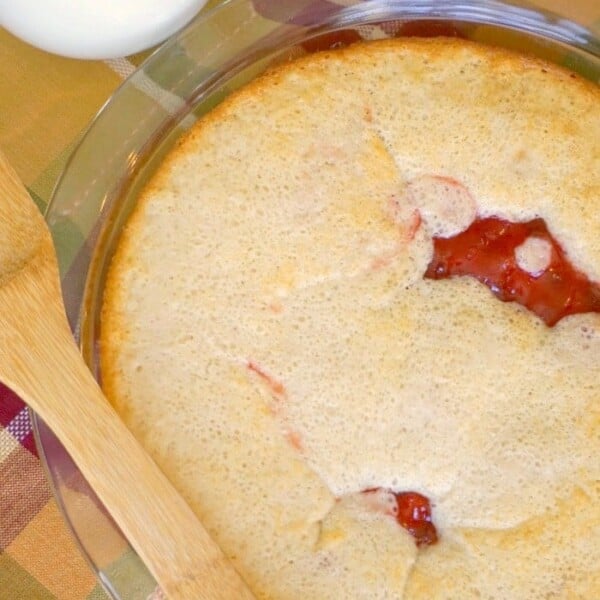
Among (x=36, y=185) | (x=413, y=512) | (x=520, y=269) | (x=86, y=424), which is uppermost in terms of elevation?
(x=36, y=185)

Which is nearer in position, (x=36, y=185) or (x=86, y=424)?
(x=86, y=424)

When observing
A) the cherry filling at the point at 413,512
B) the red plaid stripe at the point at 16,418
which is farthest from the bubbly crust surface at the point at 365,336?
the red plaid stripe at the point at 16,418

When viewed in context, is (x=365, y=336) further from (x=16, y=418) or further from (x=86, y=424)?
(x=16, y=418)

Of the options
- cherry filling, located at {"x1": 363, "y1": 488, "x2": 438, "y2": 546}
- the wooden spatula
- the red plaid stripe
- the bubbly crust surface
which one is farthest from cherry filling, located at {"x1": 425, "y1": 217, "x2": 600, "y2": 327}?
the red plaid stripe

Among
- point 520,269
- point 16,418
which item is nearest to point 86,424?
point 16,418

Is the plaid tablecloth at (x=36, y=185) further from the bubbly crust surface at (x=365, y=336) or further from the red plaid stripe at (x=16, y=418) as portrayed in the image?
the bubbly crust surface at (x=365, y=336)

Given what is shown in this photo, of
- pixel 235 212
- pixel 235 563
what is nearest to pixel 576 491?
pixel 235 563

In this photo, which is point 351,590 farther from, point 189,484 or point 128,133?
point 128,133
